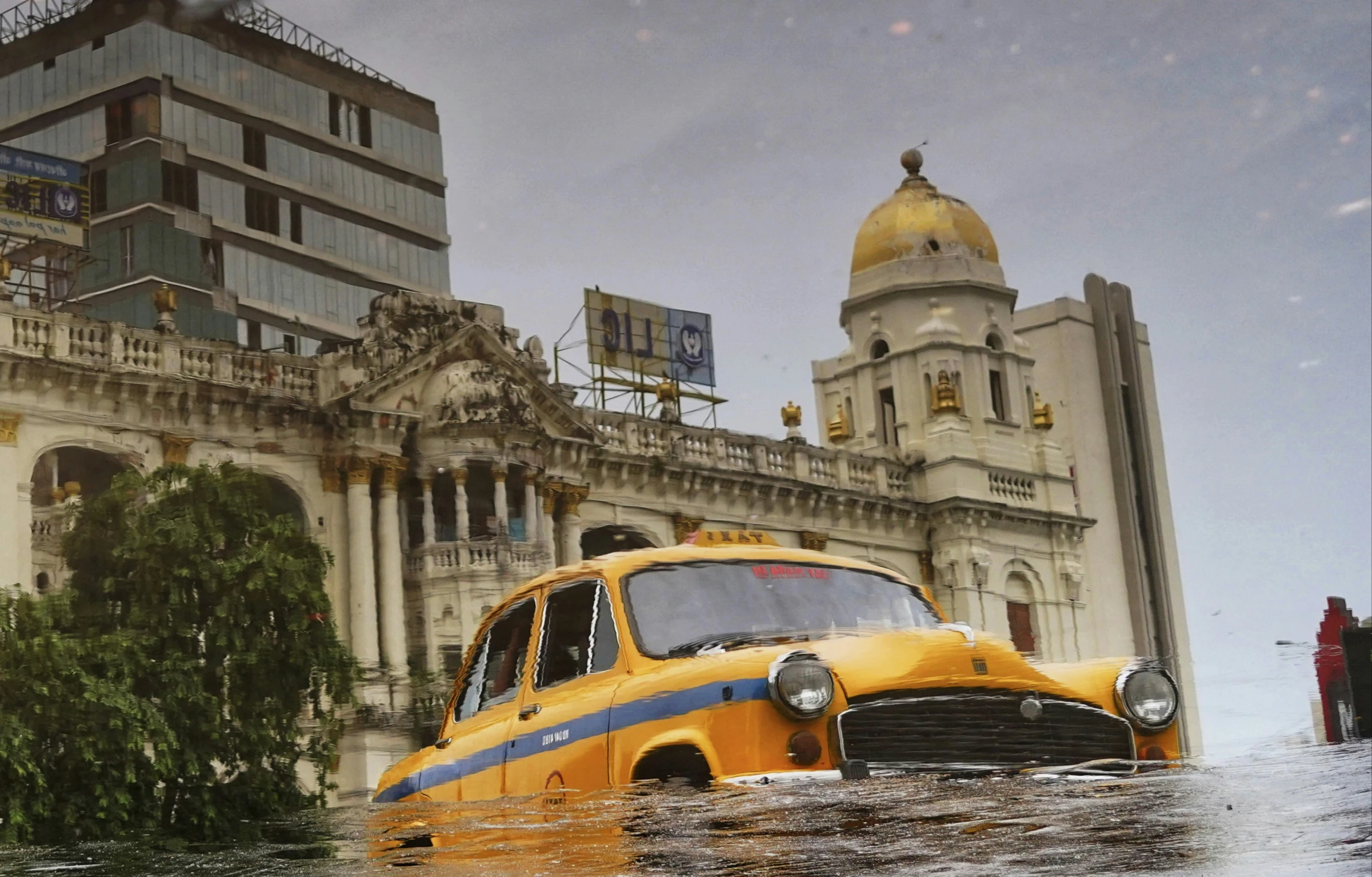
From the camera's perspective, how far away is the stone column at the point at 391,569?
94.6ft

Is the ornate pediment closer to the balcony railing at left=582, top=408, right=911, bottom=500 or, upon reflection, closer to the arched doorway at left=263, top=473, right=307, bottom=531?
the arched doorway at left=263, top=473, right=307, bottom=531

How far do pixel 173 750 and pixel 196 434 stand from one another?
36.3 feet

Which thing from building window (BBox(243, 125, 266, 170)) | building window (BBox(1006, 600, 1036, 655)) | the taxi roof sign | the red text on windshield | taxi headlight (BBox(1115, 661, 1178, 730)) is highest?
building window (BBox(243, 125, 266, 170))

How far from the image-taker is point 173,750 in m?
17.6

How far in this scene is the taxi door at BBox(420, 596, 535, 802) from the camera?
897 cm

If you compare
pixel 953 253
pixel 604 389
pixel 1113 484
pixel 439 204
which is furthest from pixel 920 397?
pixel 439 204

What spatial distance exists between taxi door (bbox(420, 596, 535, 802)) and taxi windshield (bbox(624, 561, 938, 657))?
0.81m

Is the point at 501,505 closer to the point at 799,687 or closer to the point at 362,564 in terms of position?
the point at 362,564

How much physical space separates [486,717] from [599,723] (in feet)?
4.30

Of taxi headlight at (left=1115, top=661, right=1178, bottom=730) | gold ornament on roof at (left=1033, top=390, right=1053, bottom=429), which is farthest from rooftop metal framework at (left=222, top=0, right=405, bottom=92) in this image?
taxi headlight at (left=1115, top=661, right=1178, bottom=730)

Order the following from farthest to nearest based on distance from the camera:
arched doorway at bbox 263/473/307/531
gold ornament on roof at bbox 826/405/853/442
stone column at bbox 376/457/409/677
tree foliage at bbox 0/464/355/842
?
gold ornament on roof at bbox 826/405/853/442 → arched doorway at bbox 263/473/307/531 → stone column at bbox 376/457/409/677 → tree foliage at bbox 0/464/355/842

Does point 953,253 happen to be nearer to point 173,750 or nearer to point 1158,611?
point 1158,611

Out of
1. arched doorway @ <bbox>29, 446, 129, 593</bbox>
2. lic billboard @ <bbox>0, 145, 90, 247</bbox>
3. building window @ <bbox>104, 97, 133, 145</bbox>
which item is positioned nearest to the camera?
arched doorway @ <bbox>29, 446, 129, 593</bbox>

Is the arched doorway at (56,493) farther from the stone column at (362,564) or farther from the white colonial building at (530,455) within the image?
the stone column at (362,564)
